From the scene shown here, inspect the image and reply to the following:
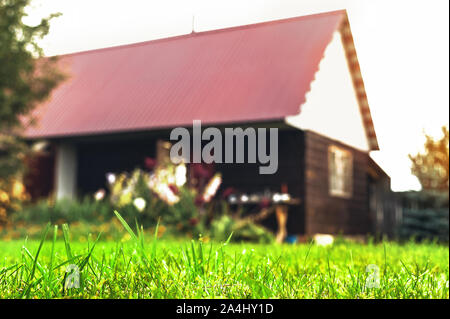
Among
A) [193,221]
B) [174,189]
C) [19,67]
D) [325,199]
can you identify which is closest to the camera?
[193,221]

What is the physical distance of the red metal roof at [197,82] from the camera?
13.4 metres

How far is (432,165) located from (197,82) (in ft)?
19.4

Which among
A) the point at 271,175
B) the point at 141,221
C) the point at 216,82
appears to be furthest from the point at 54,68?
the point at 271,175

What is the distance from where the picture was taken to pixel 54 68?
1552cm

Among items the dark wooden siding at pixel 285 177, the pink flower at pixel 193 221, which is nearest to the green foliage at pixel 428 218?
the dark wooden siding at pixel 285 177

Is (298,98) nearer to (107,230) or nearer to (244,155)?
(244,155)

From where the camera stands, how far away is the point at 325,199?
15.5m

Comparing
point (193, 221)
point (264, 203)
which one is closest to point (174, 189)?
point (193, 221)

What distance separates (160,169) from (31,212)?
3.65 metres

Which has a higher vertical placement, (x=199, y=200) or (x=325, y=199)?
(x=325, y=199)

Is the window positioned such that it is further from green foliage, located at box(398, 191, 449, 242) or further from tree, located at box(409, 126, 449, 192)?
tree, located at box(409, 126, 449, 192)

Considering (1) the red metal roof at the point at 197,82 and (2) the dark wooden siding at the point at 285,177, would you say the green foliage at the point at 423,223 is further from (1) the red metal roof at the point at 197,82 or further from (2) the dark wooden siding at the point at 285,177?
(1) the red metal roof at the point at 197,82

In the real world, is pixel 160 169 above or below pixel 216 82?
below

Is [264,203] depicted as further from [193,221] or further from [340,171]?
[340,171]
